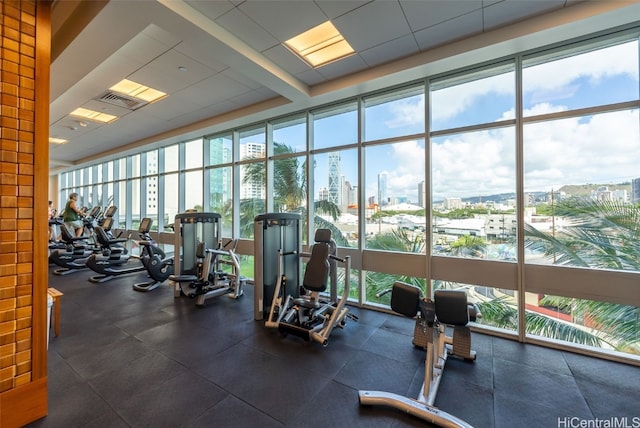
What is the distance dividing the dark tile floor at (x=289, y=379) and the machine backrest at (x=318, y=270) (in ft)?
2.17

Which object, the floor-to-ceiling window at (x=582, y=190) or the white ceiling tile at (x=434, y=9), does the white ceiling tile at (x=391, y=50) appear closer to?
the white ceiling tile at (x=434, y=9)

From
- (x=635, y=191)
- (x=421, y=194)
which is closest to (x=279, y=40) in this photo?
(x=421, y=194)

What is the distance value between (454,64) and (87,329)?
5.82 m

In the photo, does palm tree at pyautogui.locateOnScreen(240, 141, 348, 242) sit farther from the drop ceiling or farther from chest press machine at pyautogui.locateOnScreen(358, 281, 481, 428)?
chest press machine at pyautogui.locateOnScreen(358, 281, 481, 428)

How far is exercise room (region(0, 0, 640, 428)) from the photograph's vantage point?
2.02 metres

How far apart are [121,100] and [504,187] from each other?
647 centimetres

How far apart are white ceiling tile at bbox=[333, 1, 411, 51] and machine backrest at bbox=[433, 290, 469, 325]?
2.77 meters

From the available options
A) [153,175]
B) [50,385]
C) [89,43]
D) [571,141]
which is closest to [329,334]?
[50,385]

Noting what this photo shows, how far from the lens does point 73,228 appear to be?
7340 mm

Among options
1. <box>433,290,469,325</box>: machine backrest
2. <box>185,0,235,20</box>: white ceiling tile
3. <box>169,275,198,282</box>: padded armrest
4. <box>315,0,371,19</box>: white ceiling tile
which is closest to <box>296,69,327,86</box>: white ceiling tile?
<box>315,0,371,19</box>: white ceiling tile

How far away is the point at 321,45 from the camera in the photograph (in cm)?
341

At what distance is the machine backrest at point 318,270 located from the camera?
3365 millimetres

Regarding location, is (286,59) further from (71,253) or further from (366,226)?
(71,253)

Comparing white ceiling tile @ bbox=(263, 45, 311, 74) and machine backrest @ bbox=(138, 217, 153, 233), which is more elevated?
white ceiling tile @ bbox=(263, 45, 311, 74)
